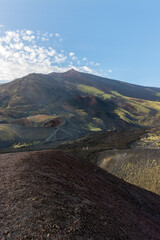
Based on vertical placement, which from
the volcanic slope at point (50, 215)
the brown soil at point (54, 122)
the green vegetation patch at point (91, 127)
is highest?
the volcanic slope at point (50, 215)

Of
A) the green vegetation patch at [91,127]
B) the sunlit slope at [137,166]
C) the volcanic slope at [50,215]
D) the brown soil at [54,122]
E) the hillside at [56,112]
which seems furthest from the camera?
the green vegetation patch at [91,127]

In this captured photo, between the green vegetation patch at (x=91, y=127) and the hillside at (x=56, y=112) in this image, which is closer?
the hillside at (x=56, y=112)

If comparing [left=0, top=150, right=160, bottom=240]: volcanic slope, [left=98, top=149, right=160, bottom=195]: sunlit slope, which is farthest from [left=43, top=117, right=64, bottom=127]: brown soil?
[left=0, top=150, right=160, bottom=240]: volcanic slope

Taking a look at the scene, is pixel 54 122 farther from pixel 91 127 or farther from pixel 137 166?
pixel 137 166

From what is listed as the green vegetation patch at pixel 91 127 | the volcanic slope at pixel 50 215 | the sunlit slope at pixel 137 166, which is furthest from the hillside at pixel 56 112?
the volcanic slope at pixel 50 215

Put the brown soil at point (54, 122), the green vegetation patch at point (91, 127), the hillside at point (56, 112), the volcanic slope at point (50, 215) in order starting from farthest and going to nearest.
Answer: the green vegetation patch at point (91, 127) < the brown soil at point (54, 122) < the hillside at point (56, 112) < the volcanic slope at point (50, 215)

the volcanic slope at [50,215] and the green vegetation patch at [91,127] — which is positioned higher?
the volcanic slope at [50,215]

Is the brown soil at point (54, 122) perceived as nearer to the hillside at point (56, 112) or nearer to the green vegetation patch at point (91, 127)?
the hillside at point (56, 112)

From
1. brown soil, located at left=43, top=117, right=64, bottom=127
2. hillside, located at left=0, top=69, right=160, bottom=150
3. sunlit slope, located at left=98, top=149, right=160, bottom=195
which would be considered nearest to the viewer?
sunlit slope, located at left=98, top=149, right=160, bottom=195

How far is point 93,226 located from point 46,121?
228 ft

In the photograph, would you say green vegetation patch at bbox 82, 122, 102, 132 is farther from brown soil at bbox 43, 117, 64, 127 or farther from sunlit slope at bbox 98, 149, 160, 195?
sunlit slope at bbox 98, 149, 160, 195

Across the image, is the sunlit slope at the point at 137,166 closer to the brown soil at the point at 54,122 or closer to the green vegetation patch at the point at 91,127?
the brown soil at the point at 54,122

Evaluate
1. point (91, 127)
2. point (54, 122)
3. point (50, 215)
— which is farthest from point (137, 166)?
point (91, 127)

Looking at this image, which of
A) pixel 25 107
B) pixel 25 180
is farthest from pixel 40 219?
pixel 25 107
